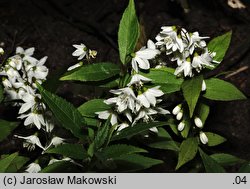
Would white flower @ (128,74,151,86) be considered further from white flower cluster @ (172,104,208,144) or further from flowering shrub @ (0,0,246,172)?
white flower cluster @ (172,104,208,144)

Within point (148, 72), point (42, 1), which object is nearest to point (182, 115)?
point (148, 72)

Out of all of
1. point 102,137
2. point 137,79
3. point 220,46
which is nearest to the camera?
point 102,137

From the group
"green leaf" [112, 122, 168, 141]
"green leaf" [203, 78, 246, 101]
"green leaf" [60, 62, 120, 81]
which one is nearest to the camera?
"green leaf" [112, 122, 168, 141]

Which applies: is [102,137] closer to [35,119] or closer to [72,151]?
[72,151]

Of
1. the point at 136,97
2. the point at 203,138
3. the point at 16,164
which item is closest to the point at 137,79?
the point at 136,97

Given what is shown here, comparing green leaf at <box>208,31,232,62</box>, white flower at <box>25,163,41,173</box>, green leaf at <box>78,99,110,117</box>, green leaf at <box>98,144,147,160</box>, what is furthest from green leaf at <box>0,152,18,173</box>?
green leaf at <box>208,31,232,62</box>

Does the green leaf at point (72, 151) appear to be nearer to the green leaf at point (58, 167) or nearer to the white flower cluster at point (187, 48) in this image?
the green leaf at point (58, 167)
